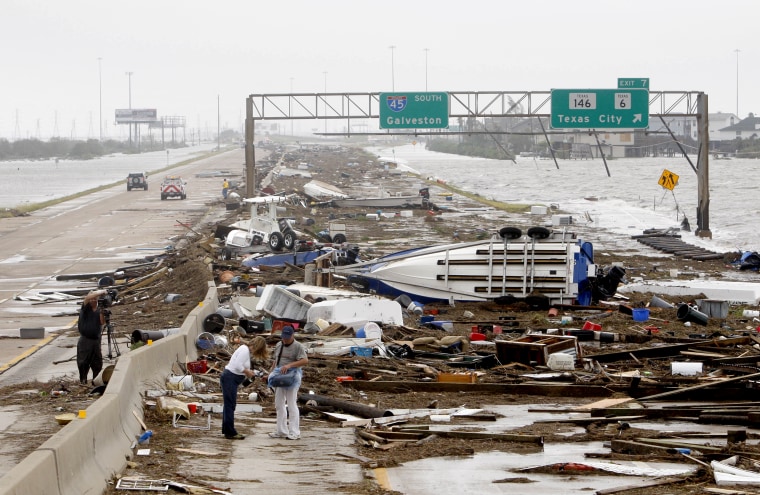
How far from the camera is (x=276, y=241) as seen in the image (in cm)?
3584

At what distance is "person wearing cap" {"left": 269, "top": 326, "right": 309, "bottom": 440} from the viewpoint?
42.9ft

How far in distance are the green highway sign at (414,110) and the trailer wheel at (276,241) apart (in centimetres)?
1409

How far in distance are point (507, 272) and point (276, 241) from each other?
10.8 m

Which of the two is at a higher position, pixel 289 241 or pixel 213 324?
pixel 289 241

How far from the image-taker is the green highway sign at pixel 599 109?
47031 mm

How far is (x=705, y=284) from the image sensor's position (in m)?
30.0

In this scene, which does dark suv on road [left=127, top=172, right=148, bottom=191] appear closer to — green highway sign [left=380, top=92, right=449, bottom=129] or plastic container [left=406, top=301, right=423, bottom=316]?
green highway sign [left=380, top=92, right=449, bottom=129]

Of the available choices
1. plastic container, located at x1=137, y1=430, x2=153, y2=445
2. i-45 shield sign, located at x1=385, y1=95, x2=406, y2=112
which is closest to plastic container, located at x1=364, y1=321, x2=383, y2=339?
plastic container, located at x1=137, y1=430, x2=153, y2=445

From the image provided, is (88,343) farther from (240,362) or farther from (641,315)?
(641,315)

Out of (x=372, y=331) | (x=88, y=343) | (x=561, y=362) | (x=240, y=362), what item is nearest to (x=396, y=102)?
(x=372, y=331)

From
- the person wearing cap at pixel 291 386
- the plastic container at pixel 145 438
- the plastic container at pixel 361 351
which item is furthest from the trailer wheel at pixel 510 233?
the plastic container at pixel 145 438

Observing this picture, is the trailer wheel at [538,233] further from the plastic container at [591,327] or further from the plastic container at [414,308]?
the plastic container at [591,327]

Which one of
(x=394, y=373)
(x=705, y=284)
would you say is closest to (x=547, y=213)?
(x=705, y=284)

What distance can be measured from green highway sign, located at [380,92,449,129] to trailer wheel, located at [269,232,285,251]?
14.1 meters
